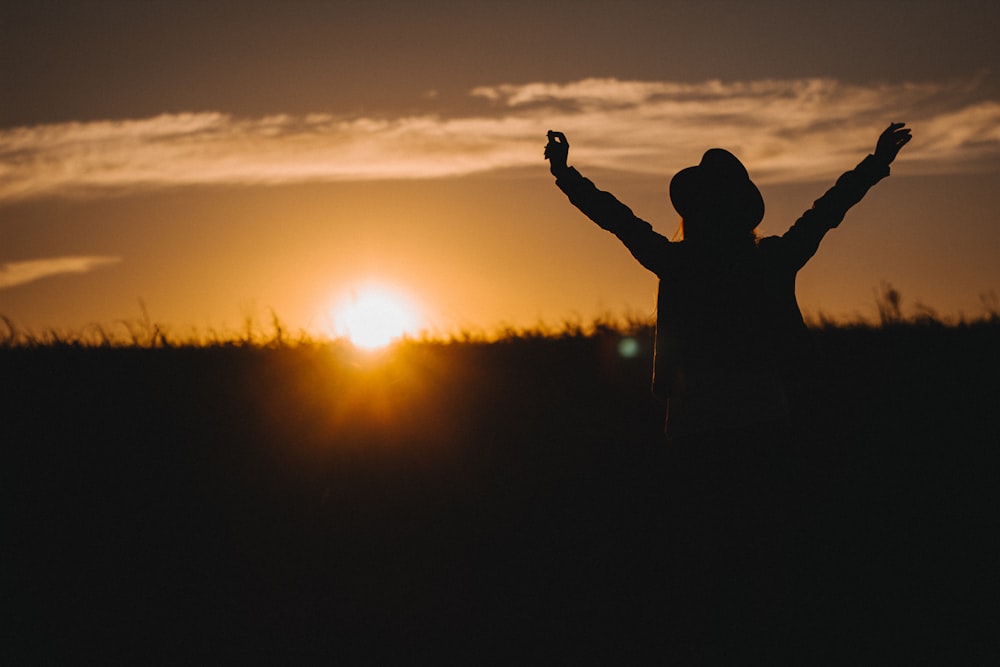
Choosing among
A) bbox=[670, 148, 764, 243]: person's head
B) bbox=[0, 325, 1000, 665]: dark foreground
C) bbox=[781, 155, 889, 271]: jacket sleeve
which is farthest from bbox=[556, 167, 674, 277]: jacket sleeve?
bbox=[0, 325, 1000, 665]: dark foreground

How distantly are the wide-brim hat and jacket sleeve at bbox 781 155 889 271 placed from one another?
0.19m

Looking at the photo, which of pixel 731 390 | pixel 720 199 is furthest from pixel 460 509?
pixel 720 199

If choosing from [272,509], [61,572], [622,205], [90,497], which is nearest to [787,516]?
[622,205]

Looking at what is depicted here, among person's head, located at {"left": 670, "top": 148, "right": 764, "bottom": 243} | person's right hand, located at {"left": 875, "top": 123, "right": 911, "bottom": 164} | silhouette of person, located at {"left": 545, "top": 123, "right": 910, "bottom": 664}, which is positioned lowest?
→ silhouette of person, located at {"left": 545, "top": 123, "right": 910, "bottom": 664}

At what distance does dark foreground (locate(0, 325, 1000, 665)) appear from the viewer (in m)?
5.31

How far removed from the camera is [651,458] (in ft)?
26.4

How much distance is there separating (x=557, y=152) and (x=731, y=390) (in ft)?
4.71

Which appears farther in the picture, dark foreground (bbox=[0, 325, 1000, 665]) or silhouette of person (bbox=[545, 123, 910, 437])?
dark foreground (bbox=[0, 325, 1000, 665])

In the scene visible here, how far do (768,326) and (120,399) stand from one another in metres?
7.04

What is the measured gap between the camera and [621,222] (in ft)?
14.3

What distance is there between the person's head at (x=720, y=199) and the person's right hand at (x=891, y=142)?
728 millimetres

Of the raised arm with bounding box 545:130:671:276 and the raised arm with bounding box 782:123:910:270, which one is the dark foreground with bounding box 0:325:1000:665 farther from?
the raised arm with bounding box 545:130:671:276

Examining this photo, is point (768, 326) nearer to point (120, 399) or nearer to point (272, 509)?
point (272, 509)

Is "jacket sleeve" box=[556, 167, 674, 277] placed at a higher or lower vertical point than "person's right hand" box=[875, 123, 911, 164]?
lower
